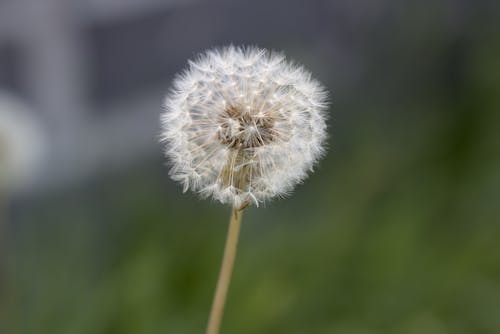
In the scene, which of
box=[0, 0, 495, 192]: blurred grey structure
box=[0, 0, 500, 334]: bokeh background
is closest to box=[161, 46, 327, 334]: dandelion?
box=[0, 0, 500, 334]: bokeh background

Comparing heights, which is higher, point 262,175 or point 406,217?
point 406,217

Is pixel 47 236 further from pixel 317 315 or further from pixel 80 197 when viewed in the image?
pixel 317 315

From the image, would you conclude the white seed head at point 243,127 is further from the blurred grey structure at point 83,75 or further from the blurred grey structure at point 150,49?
the blurred grey structure at point 83,75

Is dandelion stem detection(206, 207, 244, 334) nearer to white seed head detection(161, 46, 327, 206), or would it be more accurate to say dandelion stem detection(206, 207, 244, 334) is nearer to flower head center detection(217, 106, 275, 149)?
white seed head detection(161, 46, 327, 206)

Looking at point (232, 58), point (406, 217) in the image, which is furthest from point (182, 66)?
point (232, 58)

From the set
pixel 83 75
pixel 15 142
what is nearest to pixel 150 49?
pixel 83 75

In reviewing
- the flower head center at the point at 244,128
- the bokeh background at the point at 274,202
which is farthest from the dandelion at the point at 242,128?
the bokeh background at the point at 274,202
